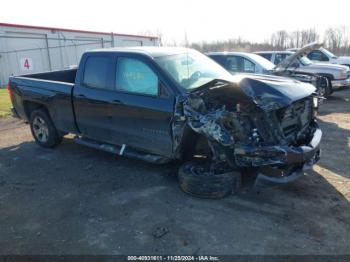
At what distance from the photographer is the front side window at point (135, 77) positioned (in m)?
4.49

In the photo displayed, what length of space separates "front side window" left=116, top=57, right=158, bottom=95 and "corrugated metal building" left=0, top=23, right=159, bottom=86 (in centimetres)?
1881

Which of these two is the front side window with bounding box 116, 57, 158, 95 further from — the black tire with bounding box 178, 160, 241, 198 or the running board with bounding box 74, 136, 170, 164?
the black tire with bounding box 178, 160, 241, 198

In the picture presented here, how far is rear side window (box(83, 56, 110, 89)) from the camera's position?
16.7 feet

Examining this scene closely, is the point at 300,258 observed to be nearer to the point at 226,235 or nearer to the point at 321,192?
the point at 226,235

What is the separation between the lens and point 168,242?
3271 mm

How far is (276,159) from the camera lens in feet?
12.0

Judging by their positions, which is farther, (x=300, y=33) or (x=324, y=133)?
(x=300, y=33)

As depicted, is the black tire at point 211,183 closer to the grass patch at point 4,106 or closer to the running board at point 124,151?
the running board at point 124,151

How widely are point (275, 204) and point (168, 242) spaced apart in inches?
58.8

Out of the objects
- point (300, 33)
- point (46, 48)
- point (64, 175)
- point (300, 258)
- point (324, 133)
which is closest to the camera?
point (300, 258)

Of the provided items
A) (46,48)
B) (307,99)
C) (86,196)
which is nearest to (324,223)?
(307,99)

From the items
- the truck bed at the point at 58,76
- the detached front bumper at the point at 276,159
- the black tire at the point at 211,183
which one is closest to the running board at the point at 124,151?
the black tire at the point at 211,183

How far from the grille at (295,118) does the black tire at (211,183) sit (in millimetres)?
835

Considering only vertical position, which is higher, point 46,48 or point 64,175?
point 46,48
